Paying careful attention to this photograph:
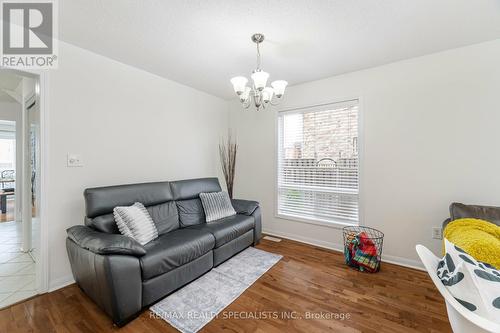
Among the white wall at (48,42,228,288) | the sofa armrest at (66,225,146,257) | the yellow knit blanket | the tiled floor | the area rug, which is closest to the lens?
the yellow knit blanket

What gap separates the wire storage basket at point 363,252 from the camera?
238 cm

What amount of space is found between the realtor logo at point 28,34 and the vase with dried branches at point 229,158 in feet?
8.50

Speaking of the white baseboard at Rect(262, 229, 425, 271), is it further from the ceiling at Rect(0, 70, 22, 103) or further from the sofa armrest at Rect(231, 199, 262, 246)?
the ceiling at Rect(0, 70, 22, 103)

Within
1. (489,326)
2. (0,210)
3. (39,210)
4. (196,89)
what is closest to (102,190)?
(39,210)

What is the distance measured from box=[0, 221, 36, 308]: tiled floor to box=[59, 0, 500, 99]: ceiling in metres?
2.58

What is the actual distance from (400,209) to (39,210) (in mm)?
4019

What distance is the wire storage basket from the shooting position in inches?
93.7

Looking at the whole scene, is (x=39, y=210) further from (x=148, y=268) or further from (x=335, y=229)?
(x=335, y=229)

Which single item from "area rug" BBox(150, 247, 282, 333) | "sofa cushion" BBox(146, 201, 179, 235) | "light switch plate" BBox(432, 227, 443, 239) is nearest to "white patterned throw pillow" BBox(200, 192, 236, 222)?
"sofa cushion" BBox(146, 201, 179, 235)

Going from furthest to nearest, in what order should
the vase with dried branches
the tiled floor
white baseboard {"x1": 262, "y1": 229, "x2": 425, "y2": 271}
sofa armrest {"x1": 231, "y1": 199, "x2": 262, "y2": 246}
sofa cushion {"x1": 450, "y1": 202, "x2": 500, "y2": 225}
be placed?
the vase with dried branches < sofa armrest {"x1": 231, "y1": 199, "x2": 262, "y2": 246} < white baseboard {"x1": 262, "y1": 229, "x2": 425, "y2": 271} < the tiled floor < sofa cushion {"x1": 450, "y1": 202, "x2": 500, "y2": 225}

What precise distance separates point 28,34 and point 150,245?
7.69 feet

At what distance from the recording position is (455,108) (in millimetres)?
2289

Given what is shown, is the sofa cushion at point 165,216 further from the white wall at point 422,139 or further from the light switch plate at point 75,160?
the white wall at point 422,139

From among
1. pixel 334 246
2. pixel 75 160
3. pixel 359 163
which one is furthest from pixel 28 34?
pixel 334 246
